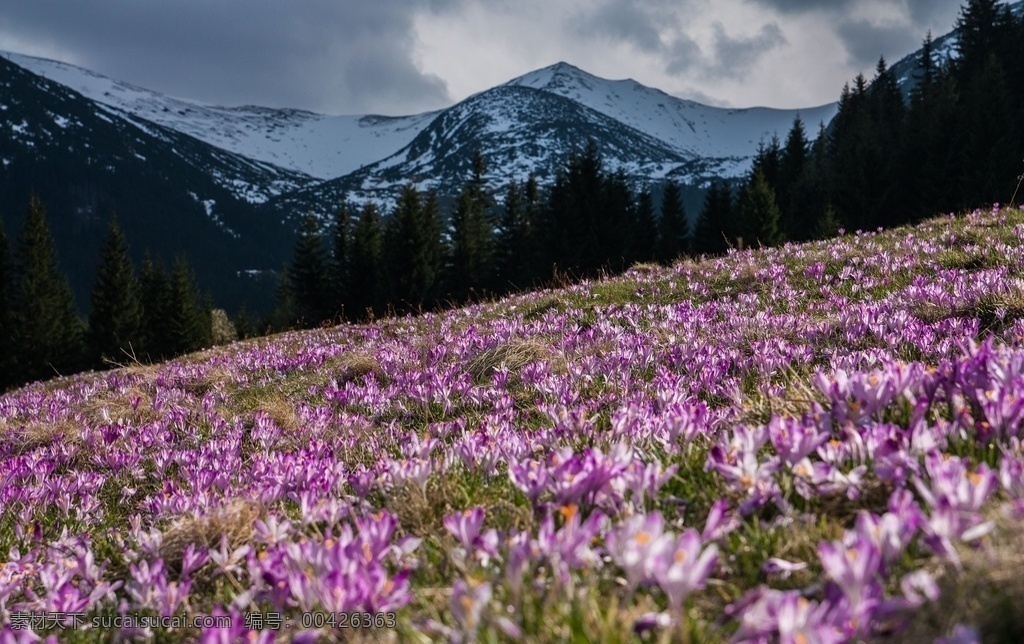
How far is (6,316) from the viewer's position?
76375mm

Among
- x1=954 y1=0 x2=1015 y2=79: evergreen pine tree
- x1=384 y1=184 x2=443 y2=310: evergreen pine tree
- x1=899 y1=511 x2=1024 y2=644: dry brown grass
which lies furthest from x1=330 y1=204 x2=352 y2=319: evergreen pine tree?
x1=954 y1=0 x2=1015 y2=79: evergreen pine tree

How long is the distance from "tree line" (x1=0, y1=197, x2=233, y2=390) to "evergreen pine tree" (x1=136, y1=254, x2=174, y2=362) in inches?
5.5

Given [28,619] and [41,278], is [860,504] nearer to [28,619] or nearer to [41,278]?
[28,619]

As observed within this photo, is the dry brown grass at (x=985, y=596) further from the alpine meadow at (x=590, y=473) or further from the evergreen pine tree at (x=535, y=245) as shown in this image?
the evergreen pine tree at (x=535, y=245)

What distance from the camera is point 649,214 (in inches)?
3450

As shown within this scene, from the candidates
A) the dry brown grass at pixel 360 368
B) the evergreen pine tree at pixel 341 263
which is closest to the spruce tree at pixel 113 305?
the evergreen pine tree at pixel 341 263

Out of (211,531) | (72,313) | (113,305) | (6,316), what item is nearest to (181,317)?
(113,305)

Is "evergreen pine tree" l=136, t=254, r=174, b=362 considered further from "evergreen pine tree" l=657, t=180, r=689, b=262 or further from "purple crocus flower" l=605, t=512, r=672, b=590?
"purple crocus flower" l=605, t=512, r=672, b=590

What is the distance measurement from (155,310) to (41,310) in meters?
13.8

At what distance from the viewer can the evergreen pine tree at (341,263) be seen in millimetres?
86938

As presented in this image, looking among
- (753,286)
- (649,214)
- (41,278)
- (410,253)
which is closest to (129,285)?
(41,278)

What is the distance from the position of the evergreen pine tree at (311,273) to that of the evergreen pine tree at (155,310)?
17.5 metres

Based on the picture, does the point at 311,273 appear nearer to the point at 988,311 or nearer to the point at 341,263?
the point at 341,263

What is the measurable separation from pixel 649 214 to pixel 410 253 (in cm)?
3343
